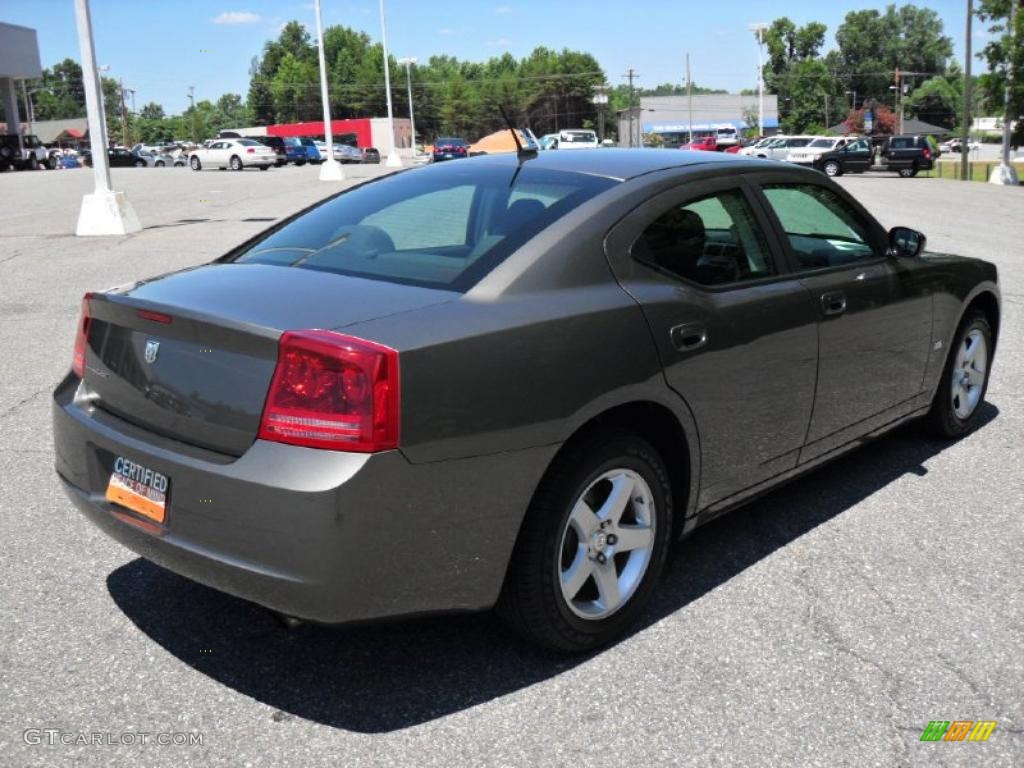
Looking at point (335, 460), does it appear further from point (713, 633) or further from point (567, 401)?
point (713, 633)

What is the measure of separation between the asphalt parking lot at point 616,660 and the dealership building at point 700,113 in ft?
413

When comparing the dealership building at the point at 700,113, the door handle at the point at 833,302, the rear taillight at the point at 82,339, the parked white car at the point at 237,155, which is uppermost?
the dealership building at the point at 700,113

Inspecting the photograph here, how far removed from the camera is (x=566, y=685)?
3.13 meters

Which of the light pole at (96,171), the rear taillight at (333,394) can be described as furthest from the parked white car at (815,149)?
the rear taillight at (333,394)

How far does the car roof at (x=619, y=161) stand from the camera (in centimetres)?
375

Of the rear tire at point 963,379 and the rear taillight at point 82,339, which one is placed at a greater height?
the rear taillight at point 82,339

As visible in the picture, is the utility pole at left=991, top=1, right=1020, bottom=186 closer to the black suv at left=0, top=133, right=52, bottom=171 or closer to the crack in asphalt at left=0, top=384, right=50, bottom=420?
the crack in asphalt at left=0, top=384, right=50, bottom=420

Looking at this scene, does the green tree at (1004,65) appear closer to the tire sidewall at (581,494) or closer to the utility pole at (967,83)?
the utility pole at (967,83)

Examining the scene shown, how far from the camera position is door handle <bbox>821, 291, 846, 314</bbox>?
4.13m

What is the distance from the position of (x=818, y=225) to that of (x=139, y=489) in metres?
3.16

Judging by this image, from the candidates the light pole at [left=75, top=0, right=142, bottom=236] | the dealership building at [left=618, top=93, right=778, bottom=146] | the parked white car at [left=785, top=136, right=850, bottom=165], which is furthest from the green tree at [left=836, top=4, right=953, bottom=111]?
the light pole at [left=75, top=0, right=142, bottom=236]

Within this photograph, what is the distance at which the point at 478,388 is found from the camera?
111 inches

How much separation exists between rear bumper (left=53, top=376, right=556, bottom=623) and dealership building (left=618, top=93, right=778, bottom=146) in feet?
418

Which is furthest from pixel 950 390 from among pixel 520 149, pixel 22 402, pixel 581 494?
pixel 22 402
